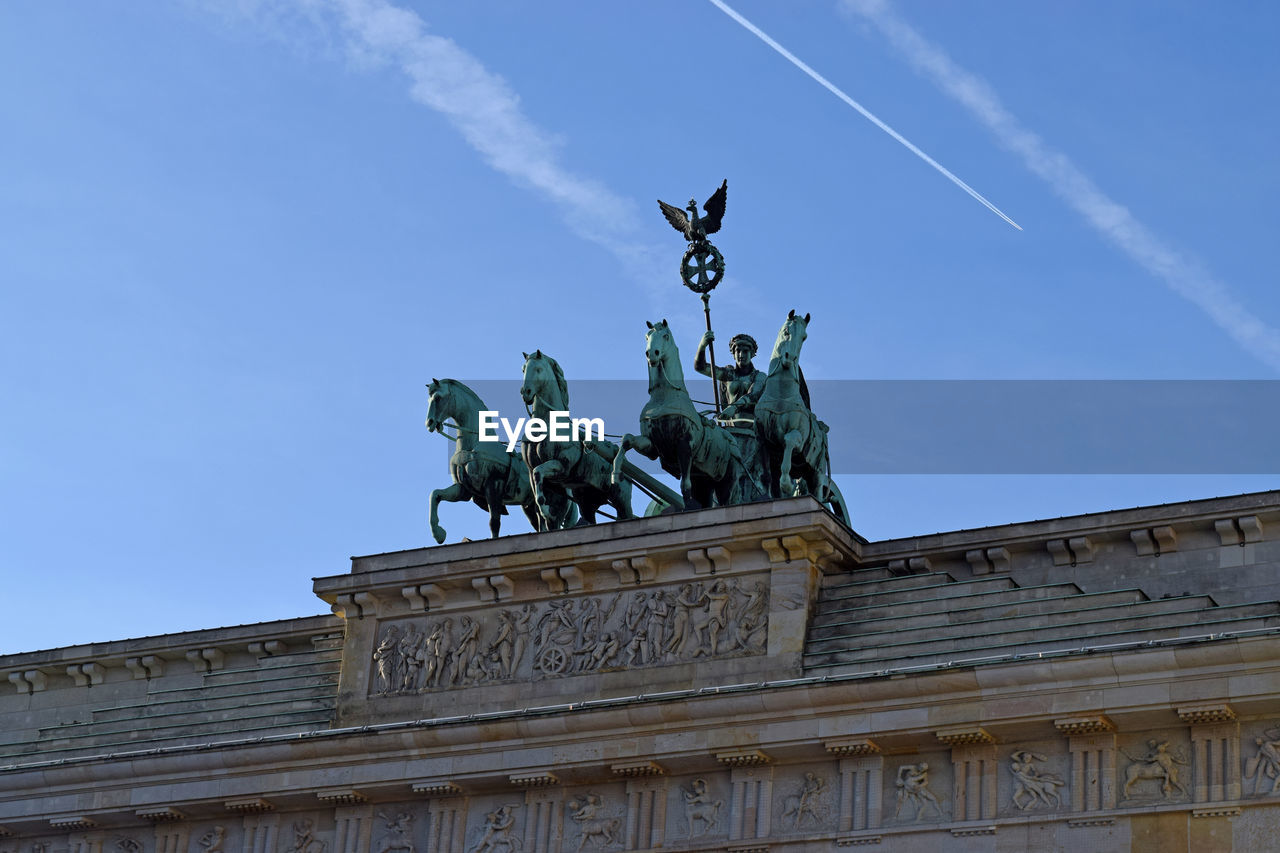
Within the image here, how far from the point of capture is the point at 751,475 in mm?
30156

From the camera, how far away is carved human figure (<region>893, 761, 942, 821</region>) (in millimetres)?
25031

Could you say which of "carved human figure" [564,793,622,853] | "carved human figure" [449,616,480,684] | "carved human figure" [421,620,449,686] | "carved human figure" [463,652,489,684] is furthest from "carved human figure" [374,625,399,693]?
"carved human figure" [564,793,622,853]

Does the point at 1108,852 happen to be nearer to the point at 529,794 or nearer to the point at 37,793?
the point at 529,794

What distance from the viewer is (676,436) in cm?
2905

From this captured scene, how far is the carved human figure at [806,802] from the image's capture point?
25672 mm

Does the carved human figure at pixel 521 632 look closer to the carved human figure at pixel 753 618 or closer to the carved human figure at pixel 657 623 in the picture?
the carved human figure at pixel 657 623

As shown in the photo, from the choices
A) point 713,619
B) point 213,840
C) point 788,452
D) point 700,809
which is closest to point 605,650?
point 713,619

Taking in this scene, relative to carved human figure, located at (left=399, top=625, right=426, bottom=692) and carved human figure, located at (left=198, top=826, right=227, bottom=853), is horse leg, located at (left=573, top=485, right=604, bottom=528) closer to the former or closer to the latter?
carved human figure, located at (left=399, top=625, right=426, bottom=692)

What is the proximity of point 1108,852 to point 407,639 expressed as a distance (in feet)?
32.8

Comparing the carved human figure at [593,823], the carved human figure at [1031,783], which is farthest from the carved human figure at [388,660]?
the carved human figure at [1031,783]

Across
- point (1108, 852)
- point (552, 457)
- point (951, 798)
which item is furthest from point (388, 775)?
point (1108, 852)

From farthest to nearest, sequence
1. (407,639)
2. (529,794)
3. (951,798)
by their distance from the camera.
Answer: (407,639) → (529,794) → (951,798)

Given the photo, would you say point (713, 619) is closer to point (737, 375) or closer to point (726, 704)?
point (726, 704)

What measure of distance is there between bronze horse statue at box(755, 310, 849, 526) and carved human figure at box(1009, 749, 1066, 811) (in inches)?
200
